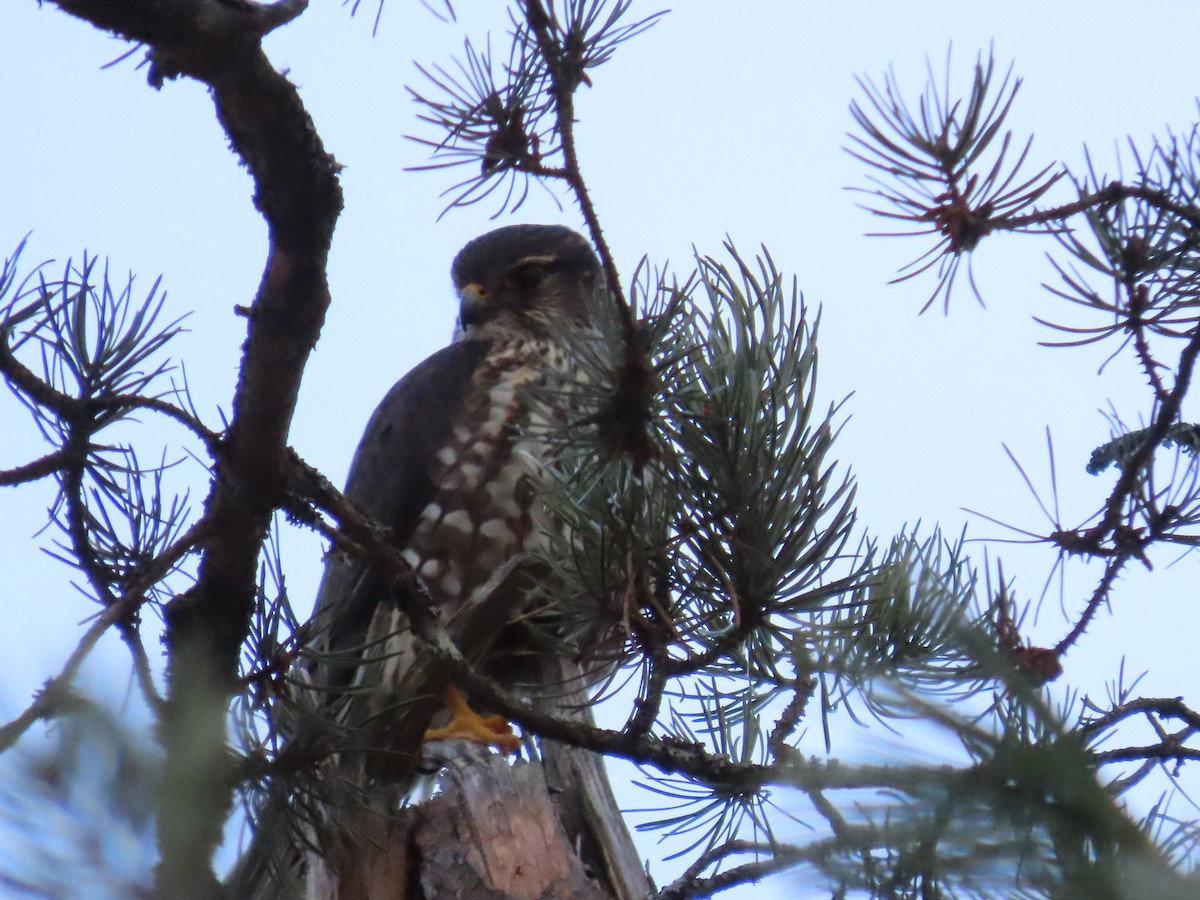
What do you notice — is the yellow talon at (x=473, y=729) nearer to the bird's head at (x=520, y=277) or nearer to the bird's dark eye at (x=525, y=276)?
the bird's head at (x=520, y=277)

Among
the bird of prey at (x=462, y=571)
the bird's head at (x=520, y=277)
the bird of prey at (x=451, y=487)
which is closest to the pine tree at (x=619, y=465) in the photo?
the bird of prey at (x=462, y=571)

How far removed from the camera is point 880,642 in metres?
2.25

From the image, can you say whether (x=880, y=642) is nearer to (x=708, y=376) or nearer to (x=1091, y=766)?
(x=708, y=376)

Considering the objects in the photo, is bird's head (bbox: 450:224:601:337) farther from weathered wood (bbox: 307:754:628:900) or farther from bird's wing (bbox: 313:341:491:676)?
weathered wood (bbox: 307:754:628:900)

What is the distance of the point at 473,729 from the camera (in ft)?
10.4

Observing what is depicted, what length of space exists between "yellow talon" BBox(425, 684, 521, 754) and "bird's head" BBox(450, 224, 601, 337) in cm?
177

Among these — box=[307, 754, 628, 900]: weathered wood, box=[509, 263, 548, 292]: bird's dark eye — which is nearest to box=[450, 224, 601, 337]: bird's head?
box=[509, 263, 548, 292]: bird's dark eye

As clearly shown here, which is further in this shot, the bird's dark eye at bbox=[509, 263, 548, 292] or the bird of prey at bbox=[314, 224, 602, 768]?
the bird's dark eye at bbox=[509, 263, 548, 292]

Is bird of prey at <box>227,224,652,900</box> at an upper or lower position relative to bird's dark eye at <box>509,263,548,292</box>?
lower

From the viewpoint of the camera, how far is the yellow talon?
3.13 meters

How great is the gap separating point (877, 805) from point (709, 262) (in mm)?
1255

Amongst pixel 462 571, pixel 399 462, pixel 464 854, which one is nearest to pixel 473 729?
pixel 464 854

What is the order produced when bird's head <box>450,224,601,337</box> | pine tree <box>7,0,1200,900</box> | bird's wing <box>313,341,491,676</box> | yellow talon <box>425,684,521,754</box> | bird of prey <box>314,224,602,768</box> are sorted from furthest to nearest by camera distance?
bird's head <box>450,224,601,337</box>
bird's wing <box>313,341,491,676</box>
bird of prey <box>314,224,602,768</box>
yellow talon <box>425,684,521,754</box>
pine tree <box>7,0,1200,900</box>

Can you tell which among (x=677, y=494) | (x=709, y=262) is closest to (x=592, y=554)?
(x=677, y=494)
